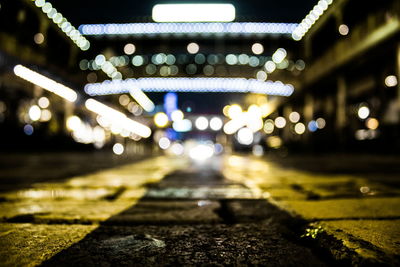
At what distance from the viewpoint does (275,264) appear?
1122 millimetres

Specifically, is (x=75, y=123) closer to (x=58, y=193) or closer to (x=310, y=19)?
(x=310, y=19)

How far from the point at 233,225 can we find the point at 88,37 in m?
21.7

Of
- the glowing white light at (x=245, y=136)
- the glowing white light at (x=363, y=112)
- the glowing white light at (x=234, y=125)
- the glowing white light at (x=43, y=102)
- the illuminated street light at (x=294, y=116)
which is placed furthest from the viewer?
the glowing white light at (x=234, y=125)

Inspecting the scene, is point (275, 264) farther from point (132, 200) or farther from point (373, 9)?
point (373, 9)

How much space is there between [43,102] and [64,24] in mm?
5070

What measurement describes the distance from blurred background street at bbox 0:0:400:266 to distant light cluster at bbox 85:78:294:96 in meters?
0.15

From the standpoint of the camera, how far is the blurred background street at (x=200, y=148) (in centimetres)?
139

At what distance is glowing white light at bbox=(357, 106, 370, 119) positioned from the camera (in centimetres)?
1906

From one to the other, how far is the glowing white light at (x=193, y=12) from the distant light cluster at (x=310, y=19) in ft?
13.1

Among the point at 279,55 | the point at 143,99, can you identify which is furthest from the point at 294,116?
the point at 143,99

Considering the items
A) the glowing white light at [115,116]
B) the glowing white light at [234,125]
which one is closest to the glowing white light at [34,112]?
the glowing white light at [115,116]

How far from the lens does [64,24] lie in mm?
17750

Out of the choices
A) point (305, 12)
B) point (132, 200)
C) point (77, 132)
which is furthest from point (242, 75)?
point (132, 200)

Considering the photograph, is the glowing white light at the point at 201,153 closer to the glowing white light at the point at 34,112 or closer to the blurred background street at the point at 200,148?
the blurred background street at the point at 200,148
